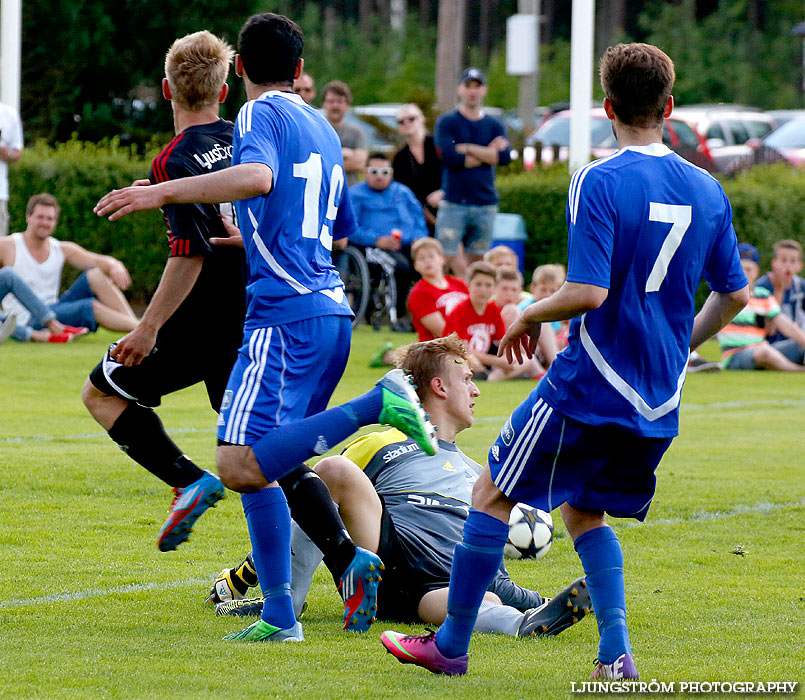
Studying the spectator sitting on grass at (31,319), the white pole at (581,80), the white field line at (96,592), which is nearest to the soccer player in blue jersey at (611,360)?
the white field line at (96,592)

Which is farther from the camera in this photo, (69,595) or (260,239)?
(69,595)

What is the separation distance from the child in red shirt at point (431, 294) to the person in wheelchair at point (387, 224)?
252cm

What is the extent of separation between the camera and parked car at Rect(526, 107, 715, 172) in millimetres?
23703

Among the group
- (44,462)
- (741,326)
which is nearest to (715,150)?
(741,326)

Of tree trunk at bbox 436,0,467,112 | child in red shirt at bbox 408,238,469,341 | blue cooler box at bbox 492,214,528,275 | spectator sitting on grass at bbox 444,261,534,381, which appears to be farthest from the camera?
tree trunk at bbox 436,0,467,112

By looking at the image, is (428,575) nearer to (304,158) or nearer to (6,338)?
(304,158)

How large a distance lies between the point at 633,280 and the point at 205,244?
171cm

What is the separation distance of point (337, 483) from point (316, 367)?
50 cm

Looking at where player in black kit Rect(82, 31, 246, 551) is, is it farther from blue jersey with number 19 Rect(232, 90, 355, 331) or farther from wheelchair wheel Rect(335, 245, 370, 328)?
wheelchair wheel Rect(335, 245, 370, 328)

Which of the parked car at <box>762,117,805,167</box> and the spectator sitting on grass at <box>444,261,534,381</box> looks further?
the parked car at <box>762,117,805,167</box>

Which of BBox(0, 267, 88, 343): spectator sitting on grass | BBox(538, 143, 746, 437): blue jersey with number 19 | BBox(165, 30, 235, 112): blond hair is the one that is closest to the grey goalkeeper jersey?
BBox(538, 143, 746, 437): blue jersey with number 19

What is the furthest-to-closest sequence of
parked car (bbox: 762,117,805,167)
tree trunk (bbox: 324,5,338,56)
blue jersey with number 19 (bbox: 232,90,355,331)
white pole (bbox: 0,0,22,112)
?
1. tree trunk (bbox: 324,5,338,56)
2. parked car (bbox: 762,117,805,167)
3. white pole (bbox: 0,0,22,112)
4. blue jersey with number 19 (bbox: 232,90,355,331)

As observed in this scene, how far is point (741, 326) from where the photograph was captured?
13938 millimetres

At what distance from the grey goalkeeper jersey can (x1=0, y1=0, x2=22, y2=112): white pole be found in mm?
12989
